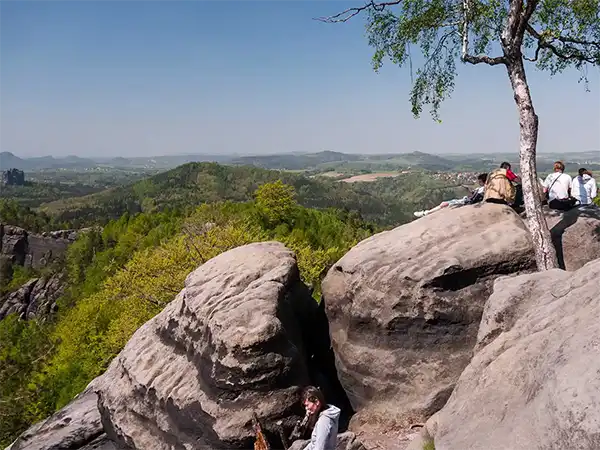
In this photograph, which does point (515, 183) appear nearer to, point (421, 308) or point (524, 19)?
point (524, 19)

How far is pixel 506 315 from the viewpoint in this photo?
33.0ft

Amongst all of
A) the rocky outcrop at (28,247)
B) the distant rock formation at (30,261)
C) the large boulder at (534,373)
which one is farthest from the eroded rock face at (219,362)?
the rocky outcrop at (28,247)

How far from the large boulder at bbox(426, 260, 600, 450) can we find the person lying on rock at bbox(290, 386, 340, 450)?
174 centimetres

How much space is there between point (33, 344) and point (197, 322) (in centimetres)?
4538

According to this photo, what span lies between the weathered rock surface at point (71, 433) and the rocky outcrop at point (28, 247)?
424ft

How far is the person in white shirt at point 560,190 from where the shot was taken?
15.4 metres

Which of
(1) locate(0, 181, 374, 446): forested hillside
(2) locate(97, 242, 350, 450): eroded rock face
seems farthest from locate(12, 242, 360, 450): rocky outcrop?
(1) locate(0, 181, 374, 446): forested hillside

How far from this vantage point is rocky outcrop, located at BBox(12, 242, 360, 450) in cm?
1255

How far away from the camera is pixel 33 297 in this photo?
104 m

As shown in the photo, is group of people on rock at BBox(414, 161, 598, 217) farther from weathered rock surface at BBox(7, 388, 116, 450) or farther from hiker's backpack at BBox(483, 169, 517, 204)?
weathered rock surface at BBox(7, 388, 116, 450)

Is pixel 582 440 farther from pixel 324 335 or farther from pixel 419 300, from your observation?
pixel 324 335

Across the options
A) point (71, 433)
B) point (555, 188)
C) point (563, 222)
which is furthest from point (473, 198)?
point (71, 433)

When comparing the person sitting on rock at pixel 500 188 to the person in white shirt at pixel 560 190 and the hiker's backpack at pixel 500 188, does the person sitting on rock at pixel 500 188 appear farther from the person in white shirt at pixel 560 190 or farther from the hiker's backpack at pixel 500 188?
the person in white shirt at pixel 560 190

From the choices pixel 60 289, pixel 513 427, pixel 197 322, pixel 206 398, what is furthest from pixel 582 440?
pixel 60 289
